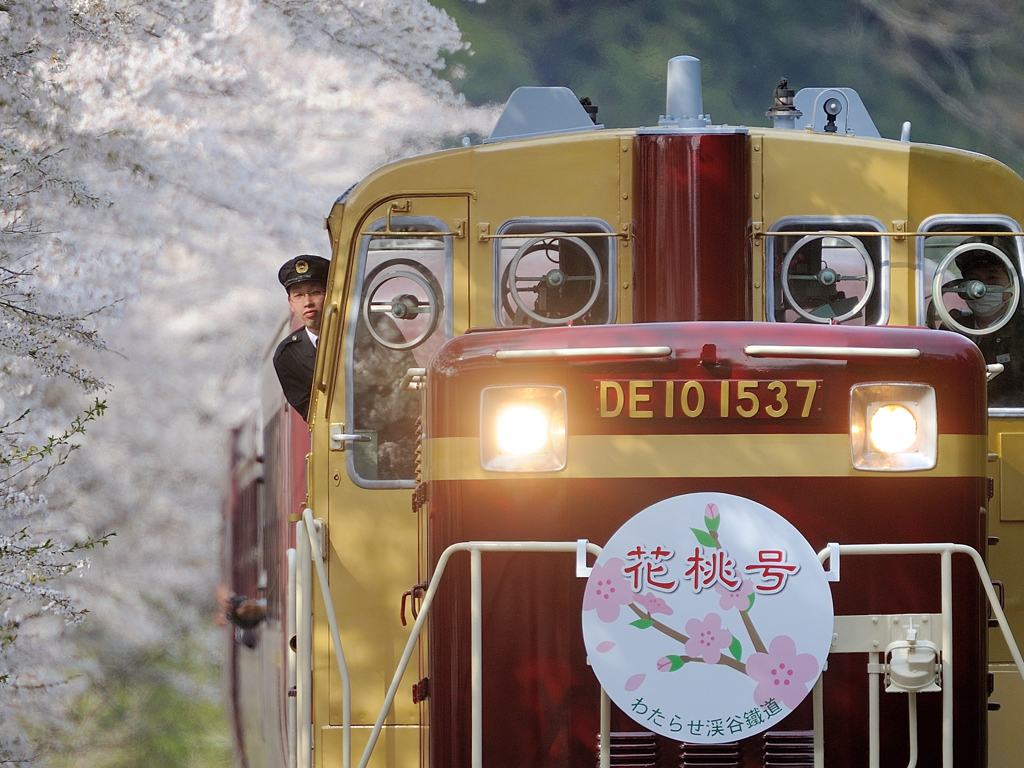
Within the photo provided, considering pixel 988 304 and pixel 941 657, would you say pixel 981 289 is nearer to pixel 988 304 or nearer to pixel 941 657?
pixel 988 304

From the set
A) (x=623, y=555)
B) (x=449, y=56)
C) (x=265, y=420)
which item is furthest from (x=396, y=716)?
(x=449, y=56)

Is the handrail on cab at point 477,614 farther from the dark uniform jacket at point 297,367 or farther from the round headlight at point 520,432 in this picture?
the dark uniform jacket at point 297,367

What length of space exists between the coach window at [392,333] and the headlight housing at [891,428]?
1610mm

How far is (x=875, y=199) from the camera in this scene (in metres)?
4.80

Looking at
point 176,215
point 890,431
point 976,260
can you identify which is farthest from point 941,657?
point 176,215

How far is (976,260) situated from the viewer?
483 cm

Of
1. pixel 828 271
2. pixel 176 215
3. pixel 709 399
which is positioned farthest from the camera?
pixel 176 215

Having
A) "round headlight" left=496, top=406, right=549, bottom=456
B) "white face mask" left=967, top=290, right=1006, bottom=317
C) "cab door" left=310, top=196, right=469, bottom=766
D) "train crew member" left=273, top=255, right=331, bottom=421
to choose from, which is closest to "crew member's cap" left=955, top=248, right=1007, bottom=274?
"white face mask" left=967, top=290, right=1006, bottom=317

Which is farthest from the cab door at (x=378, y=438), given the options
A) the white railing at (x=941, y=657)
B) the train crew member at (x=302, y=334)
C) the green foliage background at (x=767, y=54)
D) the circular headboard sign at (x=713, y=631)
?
the green foliage background at (x=767, y=54)

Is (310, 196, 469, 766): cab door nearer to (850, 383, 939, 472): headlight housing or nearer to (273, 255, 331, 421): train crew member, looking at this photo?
(273, 255, 331, 421): train crew member

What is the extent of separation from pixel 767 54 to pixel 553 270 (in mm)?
16729

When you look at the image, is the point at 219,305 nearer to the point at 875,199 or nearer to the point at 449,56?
the point at 449,56

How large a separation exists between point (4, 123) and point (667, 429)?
11101 millimetres

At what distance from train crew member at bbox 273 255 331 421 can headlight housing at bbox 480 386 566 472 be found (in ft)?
6.04
